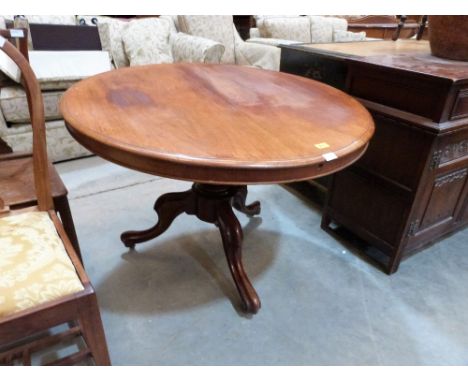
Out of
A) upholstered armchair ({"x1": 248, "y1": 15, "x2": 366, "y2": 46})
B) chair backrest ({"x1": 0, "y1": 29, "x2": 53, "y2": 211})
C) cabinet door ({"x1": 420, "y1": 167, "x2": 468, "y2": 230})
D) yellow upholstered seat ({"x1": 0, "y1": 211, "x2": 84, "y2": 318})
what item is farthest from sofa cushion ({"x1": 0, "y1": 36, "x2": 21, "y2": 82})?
upholstered armchair ({"x1": 248, "y1": 15, "x2": 366, "y2": 46})

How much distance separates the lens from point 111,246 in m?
1.52

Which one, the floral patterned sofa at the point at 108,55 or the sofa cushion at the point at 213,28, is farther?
the sofa cushion at the point at 213,28

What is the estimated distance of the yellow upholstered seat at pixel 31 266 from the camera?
2.23 feet

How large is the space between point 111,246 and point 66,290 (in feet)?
2.73

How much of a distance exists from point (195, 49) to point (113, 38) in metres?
0.67

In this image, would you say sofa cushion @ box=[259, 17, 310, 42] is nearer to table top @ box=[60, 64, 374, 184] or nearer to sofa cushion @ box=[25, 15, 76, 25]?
sofa cushion @ box=[25, 15, 76, 25]

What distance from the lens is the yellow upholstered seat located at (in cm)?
68

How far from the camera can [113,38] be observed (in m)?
2.59

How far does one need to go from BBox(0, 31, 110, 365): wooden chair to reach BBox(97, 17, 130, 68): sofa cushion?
6.40ft

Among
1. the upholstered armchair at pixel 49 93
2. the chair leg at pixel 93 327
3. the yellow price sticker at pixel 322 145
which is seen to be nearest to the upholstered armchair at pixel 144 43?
the upholstered armchair at pixel 49 93

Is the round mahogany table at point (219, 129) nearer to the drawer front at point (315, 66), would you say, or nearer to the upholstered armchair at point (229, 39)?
the drawer front at point (315, 66)

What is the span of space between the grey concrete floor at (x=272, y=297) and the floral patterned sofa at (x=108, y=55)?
61cm

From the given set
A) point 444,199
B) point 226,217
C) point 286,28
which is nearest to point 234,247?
point 226,217

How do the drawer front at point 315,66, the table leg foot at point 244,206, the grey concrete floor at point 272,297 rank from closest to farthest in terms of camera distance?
the grey concrete floor at point 272,297 → the drawer front at point 315,66 → the table leg foot at point 244,206
